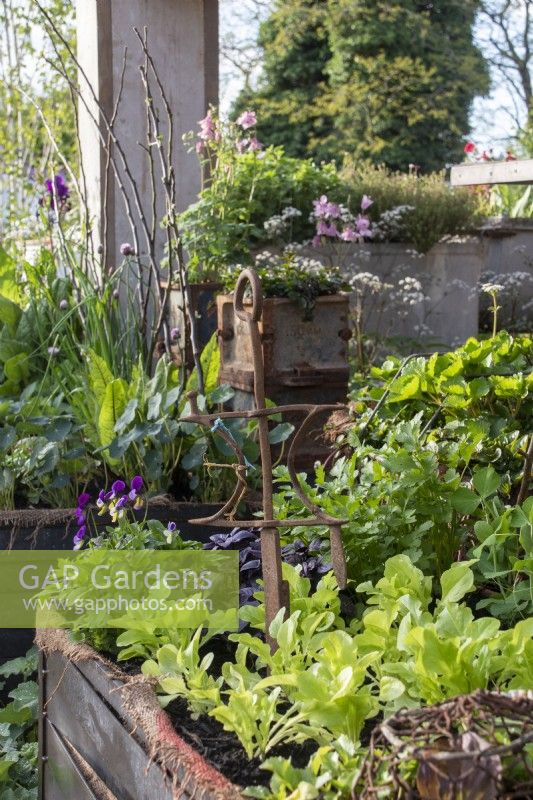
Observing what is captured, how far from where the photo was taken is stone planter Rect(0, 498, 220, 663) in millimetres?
2441

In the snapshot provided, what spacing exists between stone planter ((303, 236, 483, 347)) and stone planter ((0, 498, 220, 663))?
3401 millimetres

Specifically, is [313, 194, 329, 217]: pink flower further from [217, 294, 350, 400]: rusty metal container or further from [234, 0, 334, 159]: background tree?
[234, 0, 334, 159]: background tree

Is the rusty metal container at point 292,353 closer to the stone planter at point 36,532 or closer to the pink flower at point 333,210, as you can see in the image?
the stone planter at point 36,532

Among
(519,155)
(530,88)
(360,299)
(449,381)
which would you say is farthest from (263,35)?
(449,381)

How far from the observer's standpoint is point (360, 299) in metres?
5.26

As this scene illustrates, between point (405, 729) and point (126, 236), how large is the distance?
3.52 m

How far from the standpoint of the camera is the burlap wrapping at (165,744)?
1072mm

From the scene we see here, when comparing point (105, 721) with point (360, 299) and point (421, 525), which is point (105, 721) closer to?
point (421, 525)

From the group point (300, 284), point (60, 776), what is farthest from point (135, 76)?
point (60, 776)

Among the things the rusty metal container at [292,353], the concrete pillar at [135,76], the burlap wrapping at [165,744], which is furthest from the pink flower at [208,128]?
the burlap wrapping at [165,744]

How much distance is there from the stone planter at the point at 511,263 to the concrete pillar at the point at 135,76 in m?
2.49

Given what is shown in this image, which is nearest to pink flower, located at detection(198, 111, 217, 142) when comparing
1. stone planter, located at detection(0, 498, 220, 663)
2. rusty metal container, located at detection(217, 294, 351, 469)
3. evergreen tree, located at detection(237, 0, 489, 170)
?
rusty metal container, located at detection(217, 294, 351, 469)

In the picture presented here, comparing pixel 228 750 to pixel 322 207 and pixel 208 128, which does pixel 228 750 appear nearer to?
pixel 208 128

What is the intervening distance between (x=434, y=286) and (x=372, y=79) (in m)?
8.86
